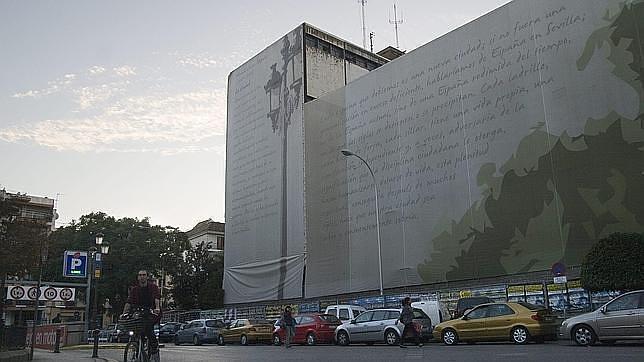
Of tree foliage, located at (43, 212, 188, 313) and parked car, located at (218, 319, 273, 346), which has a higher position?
tree foliage, located at (43, 212, 188, 313)

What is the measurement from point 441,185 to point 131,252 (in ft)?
104

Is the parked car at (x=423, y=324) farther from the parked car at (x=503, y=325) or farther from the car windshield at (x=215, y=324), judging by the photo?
the car windshield at (x=215, y=324)

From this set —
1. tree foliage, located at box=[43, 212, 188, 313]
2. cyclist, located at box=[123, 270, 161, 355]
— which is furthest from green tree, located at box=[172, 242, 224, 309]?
cyclist, located at box=[123, 270, 161, 355]

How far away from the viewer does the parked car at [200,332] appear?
30266mm

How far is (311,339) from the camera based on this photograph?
2428cm

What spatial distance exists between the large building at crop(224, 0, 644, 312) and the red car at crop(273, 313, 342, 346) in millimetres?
7103

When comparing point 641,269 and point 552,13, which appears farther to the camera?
point 552,13

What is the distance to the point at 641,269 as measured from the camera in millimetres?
22000

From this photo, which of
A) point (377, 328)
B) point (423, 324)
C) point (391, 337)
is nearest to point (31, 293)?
point (377, 328)

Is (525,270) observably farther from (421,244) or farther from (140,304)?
(140,304)

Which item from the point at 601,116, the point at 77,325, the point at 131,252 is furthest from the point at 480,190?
the point at 131,252

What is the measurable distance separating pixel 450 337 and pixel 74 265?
18486 millimetres

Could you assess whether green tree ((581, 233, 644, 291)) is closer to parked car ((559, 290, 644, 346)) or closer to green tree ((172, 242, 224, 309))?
parked car ((559, 290, 644, 346))

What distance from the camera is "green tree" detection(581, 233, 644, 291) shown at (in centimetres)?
2200
